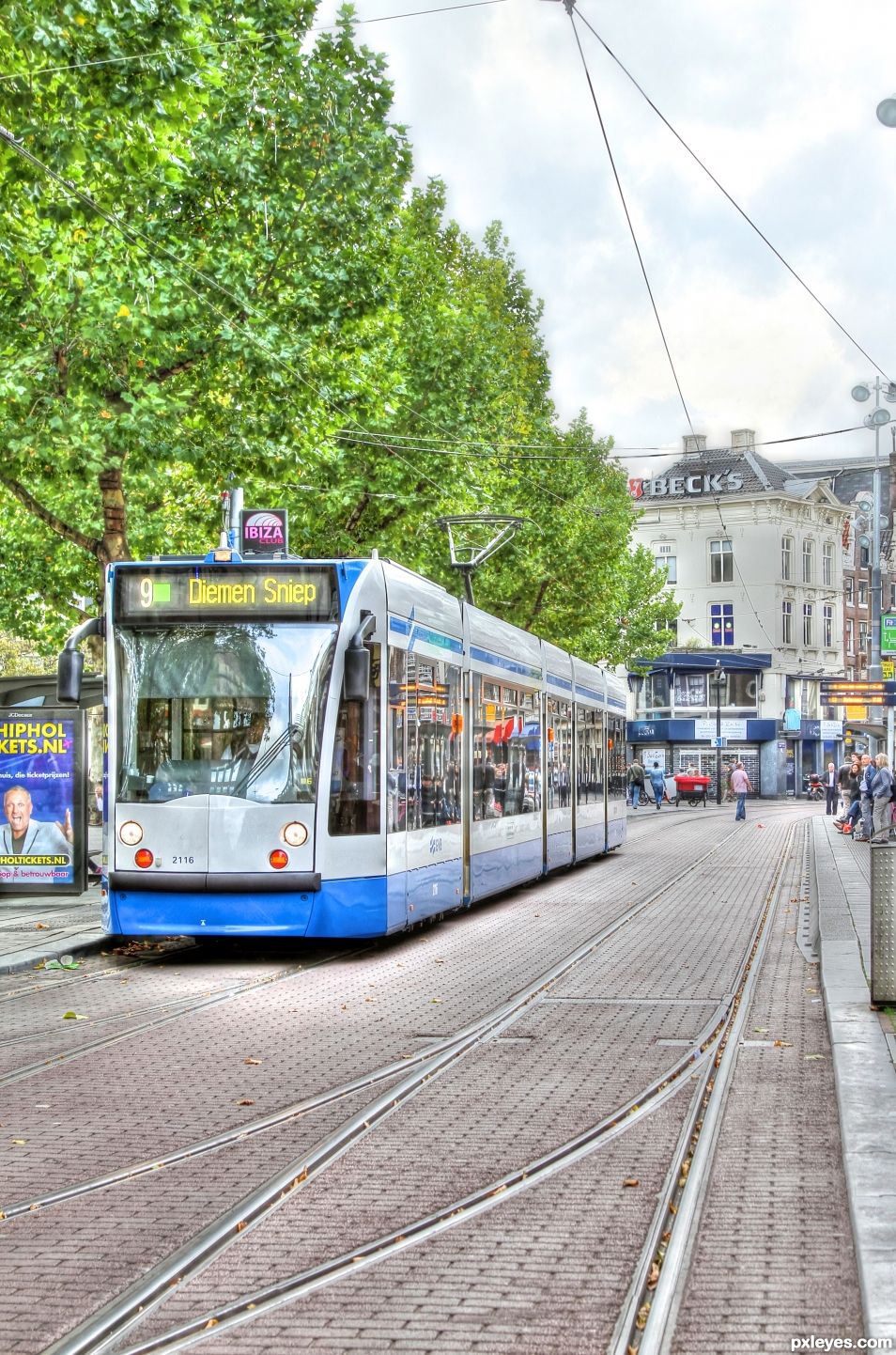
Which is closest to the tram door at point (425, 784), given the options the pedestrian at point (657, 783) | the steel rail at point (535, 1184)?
the steel rail at point (535, 1184)

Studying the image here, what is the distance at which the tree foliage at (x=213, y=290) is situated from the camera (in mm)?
13289

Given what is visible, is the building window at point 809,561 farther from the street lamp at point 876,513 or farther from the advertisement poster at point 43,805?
the advertisement poster at point 43,805

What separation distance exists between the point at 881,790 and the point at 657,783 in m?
40.4

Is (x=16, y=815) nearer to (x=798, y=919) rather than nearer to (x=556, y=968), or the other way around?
(x=556, y=968)

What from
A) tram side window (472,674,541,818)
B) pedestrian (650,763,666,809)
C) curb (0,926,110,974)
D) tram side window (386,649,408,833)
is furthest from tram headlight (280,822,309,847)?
pedestrian (650,763,666,809)

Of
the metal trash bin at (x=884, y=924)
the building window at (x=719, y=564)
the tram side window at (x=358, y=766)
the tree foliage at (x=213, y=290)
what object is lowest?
the metal trash bin at (x=884, y=924)

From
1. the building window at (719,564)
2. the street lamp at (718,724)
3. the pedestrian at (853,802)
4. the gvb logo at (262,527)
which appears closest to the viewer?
the gvb logo at (262,527)

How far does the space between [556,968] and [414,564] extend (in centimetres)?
1878

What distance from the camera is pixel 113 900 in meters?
13.2

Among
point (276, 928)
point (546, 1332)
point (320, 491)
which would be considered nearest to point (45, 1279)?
point (546, 1332)

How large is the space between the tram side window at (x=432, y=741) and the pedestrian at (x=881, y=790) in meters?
14.6

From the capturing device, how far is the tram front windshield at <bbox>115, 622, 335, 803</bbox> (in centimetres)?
1290

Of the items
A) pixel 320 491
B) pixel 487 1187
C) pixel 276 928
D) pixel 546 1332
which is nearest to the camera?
pixel 546 1332

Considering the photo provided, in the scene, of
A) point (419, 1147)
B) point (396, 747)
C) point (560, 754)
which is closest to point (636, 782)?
point (560, 754)
